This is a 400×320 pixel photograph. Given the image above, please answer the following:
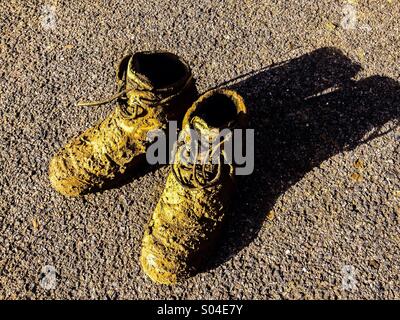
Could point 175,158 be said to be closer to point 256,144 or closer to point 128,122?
point 128,122

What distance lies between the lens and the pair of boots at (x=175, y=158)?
2.35m

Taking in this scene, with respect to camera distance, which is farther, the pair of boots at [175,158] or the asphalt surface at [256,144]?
the asphalt surface at [256,144]

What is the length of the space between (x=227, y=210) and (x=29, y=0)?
2147 millimetres

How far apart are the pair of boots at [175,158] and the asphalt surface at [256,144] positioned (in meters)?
0.17

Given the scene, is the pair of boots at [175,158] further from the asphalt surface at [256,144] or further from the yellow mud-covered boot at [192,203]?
the asphalt surface at [256,144]

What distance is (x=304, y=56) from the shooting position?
316 cm

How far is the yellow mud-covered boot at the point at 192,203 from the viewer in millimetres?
2365

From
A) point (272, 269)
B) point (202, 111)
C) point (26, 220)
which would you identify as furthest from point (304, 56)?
point (26, 220)

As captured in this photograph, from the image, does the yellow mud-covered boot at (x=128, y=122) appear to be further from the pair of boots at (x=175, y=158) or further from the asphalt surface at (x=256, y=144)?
the asphalt surface at (x=256, y=144)

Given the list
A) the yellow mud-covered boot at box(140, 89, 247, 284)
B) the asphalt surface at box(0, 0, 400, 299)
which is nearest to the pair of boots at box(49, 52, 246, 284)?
the yellow mud-covered boot at box(140, 89, 247, 284)

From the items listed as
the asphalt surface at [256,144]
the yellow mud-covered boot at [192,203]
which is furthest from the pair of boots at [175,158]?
the asphalt surface at [256,144]

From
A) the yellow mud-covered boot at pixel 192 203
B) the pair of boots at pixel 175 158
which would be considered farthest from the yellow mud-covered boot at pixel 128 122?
the yellow mud-covered boot at pixel 192 203

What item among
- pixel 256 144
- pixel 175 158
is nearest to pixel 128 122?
pixel 175 158

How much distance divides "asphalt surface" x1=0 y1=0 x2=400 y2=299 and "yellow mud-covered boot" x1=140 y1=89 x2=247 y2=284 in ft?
0.46
